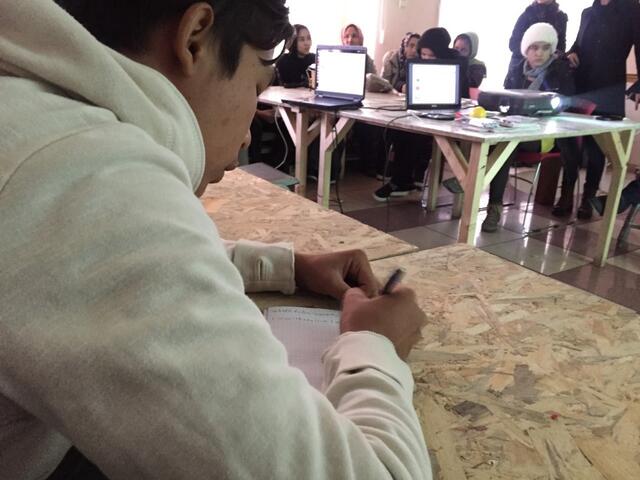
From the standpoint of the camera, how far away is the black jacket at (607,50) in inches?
151

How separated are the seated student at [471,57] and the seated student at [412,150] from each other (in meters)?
0.33

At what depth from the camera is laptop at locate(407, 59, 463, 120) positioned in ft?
9.90

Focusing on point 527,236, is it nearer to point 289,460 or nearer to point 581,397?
point 581,397

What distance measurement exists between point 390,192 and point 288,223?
3.01 meters

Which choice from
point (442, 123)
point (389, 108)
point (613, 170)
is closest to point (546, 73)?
point (613, 170)

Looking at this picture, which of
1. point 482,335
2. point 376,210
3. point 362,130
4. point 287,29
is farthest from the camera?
point 362,130

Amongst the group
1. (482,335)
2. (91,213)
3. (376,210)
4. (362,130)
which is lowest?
(376,210)

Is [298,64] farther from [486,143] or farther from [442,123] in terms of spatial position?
[486,143]

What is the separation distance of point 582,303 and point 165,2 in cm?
72

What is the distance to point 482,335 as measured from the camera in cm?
76

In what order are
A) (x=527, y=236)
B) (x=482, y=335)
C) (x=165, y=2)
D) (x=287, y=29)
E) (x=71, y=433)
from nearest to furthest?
(x=71, y=433) < (x=165, y=2) < (x=287, y=29) < (x=482, y=335) < (x=527, y=236)

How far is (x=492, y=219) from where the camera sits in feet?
11.4

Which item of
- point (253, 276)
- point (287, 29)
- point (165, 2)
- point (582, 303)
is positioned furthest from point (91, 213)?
point (582, 303)

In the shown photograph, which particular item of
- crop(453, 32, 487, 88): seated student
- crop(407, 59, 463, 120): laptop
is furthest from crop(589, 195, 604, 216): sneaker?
crop(453, 32, 487, 88): seated student
